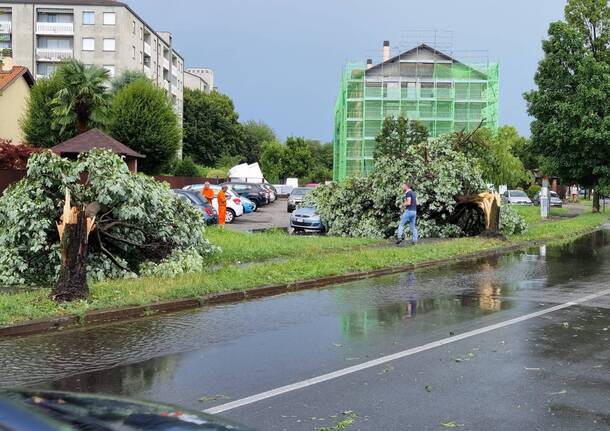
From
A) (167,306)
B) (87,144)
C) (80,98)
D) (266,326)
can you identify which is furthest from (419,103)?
(266,326)

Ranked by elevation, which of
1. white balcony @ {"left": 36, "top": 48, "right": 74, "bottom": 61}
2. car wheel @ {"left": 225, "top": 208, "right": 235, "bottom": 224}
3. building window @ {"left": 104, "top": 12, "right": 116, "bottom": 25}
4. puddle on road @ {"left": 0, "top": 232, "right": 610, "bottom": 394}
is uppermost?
building window @ {"left": 104, "top": 12, "right": 116, "bottom": 25}

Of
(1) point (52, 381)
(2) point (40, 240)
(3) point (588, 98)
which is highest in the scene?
(3) point (588, 98)

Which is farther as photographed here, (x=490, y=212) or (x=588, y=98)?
(x=588, y=98)

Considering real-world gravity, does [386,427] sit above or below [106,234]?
below

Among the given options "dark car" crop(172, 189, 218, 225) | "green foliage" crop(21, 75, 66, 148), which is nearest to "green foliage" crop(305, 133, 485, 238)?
"dark car" crop(172, 189, 218, 225)

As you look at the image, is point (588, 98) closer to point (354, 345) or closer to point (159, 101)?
point (159, 101)

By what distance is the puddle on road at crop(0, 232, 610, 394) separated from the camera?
21.7 feet

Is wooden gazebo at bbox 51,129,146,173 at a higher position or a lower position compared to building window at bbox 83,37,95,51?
lower

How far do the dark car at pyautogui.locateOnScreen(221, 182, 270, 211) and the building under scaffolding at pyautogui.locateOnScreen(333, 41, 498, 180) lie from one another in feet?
45.5

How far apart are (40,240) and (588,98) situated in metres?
31.0

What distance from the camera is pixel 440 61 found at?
63188 mm

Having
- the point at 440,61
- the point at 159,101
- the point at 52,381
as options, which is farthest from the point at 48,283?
the point at 440,61

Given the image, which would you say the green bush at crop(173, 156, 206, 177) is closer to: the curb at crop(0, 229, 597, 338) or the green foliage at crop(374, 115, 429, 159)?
the green foliage at crop(374, 115, 429, 159)

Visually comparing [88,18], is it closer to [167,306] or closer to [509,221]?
[509,221]
